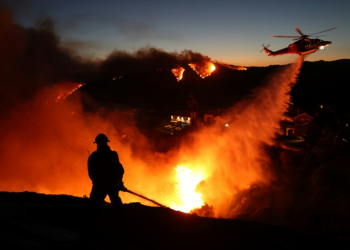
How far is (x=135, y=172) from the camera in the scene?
1214 inches

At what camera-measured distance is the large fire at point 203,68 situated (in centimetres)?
2180

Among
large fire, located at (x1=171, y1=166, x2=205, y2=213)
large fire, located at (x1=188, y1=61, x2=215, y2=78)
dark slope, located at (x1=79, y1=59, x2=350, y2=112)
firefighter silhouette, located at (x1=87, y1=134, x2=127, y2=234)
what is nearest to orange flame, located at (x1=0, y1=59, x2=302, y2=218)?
large fire, located at (x1=171, y1=166, x2=205, y2=213)

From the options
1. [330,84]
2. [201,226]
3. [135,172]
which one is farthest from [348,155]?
[330,84]

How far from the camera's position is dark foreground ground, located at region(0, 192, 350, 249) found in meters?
4.37

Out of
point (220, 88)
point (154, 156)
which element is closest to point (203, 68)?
point (154, 156)

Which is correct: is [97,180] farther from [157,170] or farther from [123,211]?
[157,170]

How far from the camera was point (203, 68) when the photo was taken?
22.4 m

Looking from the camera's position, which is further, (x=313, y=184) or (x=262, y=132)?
(x=262, y=132)

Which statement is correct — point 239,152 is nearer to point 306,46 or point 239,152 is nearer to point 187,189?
point 187,189

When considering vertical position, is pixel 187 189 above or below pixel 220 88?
below

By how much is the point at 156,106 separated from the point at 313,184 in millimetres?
50707

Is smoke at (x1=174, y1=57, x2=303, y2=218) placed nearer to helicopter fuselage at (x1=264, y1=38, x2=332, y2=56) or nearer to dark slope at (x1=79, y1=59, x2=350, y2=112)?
helicopter fuselage at (x1=264, y1=38, x2=332, y2=56)

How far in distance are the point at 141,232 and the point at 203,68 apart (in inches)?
744

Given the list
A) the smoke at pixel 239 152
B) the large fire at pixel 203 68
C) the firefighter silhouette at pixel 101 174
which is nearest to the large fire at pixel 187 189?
the smoke at pixel 239 152
